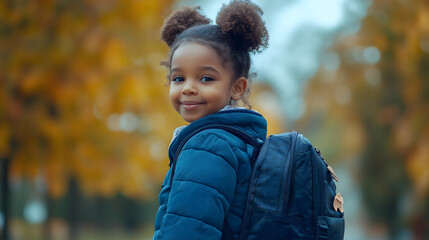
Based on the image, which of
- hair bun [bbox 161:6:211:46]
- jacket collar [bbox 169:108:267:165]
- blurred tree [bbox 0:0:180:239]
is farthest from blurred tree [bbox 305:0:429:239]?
jacket collar [bbox 169:108:267:165]

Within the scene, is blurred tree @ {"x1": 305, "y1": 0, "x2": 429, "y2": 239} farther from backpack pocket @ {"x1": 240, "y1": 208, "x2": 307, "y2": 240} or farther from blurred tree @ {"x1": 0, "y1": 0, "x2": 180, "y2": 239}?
backpack pocket @ {"x1": 240, "y1": 208, "x2": 307, "y2": 240}

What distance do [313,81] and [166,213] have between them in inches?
495

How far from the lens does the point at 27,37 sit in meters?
6.61

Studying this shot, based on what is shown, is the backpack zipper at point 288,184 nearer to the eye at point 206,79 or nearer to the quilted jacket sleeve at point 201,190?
the quilted jacket sleeve at point 201,190

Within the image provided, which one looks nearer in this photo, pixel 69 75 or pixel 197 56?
pixel 197 56

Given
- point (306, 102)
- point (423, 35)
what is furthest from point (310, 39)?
point (423, 35)

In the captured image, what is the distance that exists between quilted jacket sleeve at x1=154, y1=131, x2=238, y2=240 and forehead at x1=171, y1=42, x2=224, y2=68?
0.29m

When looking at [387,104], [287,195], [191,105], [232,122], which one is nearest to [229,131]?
[232,122]

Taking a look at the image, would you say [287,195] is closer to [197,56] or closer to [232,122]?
[232,122]

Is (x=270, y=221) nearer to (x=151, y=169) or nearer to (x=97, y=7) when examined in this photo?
(x=97, y=7)

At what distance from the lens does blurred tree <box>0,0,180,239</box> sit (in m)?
6.61

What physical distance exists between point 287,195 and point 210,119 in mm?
368

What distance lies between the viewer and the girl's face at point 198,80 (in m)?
1.80

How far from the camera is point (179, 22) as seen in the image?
2113 mm
